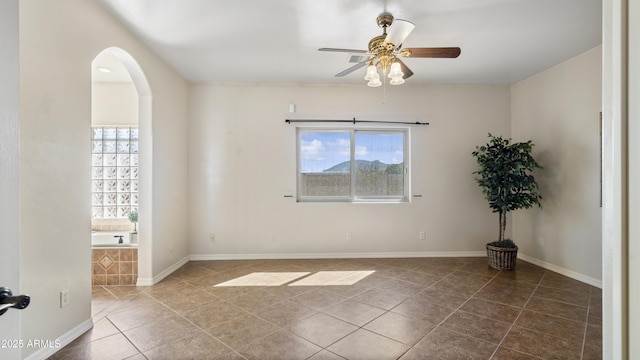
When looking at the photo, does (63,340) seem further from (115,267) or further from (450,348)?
(450,348)

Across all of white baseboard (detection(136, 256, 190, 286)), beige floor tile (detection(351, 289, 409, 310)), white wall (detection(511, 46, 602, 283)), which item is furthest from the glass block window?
white wall (detection(511, 46, 602, 283))

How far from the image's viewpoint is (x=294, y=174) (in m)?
4.28

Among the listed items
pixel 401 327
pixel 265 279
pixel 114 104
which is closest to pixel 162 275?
pixel 265 279

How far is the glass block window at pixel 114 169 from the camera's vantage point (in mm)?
4082

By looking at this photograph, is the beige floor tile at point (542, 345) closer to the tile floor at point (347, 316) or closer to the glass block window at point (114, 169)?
the tile floor at point (347, 316)

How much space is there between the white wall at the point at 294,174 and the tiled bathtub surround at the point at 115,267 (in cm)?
98

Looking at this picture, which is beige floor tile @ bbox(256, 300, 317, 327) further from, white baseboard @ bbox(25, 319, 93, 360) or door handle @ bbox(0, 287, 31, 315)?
door handle @ bbox(0, 287, 31, 315)

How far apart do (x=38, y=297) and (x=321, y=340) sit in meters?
1.91

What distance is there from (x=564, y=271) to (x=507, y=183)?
4.13 feet

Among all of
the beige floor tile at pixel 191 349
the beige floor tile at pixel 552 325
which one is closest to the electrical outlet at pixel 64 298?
the beige floor tile at pixel 191 349

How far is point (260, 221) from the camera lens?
13.9ft

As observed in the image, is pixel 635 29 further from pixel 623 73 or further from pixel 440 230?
pixel 440 230

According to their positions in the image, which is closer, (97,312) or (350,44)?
(97,312)

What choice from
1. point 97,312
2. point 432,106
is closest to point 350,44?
point 432,106
